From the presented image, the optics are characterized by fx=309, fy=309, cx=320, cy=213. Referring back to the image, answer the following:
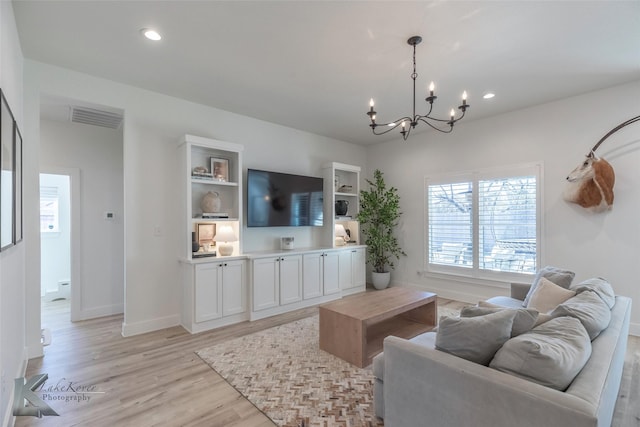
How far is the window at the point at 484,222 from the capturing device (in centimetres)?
423

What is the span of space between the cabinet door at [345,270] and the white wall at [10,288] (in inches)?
151

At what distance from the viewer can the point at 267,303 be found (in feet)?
13.7

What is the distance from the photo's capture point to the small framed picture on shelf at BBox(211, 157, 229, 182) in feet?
13.6

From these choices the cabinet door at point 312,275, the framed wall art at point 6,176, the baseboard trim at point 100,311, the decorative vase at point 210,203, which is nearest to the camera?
the framed wall art at point 6,176

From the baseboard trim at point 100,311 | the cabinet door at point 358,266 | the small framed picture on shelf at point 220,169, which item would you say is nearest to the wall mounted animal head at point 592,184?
the cabinet door at point 358,266

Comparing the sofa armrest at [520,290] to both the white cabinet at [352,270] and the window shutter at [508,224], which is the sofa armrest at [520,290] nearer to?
the window shutter at [508,224]

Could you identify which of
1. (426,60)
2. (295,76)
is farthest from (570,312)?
(295,76)

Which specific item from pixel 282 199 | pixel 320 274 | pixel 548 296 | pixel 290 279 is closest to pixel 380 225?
pixel 320 274

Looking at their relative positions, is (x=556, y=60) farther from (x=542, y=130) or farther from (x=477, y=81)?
(x=542, y=130)

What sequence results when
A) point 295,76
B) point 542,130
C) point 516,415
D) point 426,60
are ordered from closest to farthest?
point 516,415
point 426,60
point 295,76
point 542,130

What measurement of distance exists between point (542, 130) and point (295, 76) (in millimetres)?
3375

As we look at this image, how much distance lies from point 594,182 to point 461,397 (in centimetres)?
354

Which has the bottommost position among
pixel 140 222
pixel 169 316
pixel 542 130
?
pixel 169 316

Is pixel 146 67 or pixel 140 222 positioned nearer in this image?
pixel 146 67
